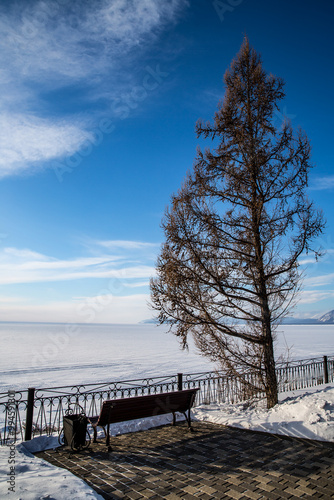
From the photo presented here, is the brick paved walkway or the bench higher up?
the bench

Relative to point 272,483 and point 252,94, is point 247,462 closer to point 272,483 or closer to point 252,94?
point 272,483

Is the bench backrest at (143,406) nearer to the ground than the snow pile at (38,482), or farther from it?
farther from it

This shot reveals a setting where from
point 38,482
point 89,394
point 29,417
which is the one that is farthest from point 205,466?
point 89,394

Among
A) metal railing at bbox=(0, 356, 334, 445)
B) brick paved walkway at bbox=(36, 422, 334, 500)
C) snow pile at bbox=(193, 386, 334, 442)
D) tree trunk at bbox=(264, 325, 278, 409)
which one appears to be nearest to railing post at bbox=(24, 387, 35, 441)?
metal railing at bbox=(0, 356, 334, 445)

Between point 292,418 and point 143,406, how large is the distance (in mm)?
3220

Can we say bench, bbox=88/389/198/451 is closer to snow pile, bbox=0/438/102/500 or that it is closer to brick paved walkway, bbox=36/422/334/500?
brick paved walkway, bbox=36/422/334/500

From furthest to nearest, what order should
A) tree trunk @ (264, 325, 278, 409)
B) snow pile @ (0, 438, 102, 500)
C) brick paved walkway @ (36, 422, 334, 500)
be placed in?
tree trunk @ (264, 325, 278, 409)
brick paved walkway @ (36, 422, 334, 500)
snow pile @ (0, 438, 102, 500)

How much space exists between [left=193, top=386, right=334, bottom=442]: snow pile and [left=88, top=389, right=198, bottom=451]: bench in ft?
3.54

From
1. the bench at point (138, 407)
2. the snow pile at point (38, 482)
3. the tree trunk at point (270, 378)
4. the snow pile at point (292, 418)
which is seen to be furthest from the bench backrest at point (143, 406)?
the tree trunk at point (270, 378)

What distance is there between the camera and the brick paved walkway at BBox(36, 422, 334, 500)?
4367 mm

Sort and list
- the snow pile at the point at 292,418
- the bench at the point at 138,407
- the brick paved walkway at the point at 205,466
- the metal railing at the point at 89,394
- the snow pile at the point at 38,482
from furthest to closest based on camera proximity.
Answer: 1. the metal railing at the point at 89,394
2. the snow pile at the point at 292,418
3. the bench at the point at 138,407
4. the brick paved walkway at the point at 205,466
5. the snow pile at the point at 38,482

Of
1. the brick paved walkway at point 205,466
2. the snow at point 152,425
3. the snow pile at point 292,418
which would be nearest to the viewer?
the snow at point 152,425

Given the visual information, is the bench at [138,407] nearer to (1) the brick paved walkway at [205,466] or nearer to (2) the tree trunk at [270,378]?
(1) the brick paved walkway at [205,466]

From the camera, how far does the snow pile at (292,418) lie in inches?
260
